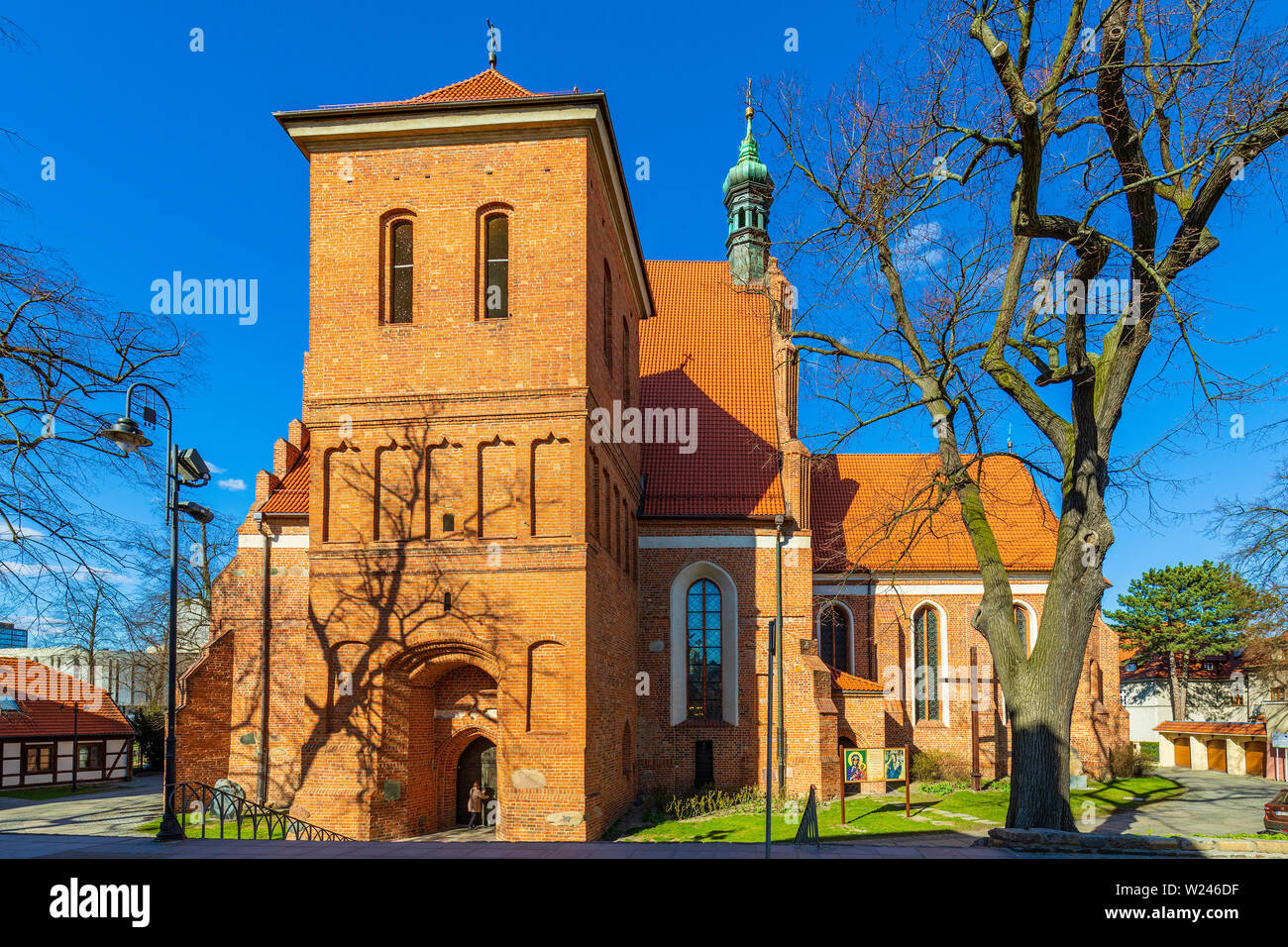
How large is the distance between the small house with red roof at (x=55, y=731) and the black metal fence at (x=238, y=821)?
14231mm

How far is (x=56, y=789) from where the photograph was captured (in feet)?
106

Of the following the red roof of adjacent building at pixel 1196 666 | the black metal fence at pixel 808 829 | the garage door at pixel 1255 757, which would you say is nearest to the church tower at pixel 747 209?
the black metal fence at pixel 808 829

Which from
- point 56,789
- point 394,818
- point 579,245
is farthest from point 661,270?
point 56,789

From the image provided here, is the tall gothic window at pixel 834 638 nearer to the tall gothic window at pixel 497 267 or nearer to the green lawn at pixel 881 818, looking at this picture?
the green lawn at pixel 881 818

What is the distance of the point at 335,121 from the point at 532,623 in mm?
9963

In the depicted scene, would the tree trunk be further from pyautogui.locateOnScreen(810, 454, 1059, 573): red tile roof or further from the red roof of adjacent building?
the red roof of adjacent building

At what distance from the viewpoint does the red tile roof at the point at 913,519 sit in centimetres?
2902

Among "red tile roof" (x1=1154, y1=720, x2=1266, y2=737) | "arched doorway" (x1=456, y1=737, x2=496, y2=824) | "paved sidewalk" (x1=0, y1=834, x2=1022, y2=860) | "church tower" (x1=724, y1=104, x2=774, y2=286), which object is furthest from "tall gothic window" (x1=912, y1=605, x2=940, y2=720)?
"paved sidewalk" (x1=0, y1=834, x2=1022, y2=860)

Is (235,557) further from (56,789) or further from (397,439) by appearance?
(56,789)

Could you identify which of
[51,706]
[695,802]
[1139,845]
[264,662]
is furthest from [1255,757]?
[51,706]

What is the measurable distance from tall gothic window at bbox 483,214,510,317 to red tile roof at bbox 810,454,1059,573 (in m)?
14.6

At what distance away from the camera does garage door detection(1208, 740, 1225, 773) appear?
131 feet

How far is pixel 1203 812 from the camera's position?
23.8 metres
